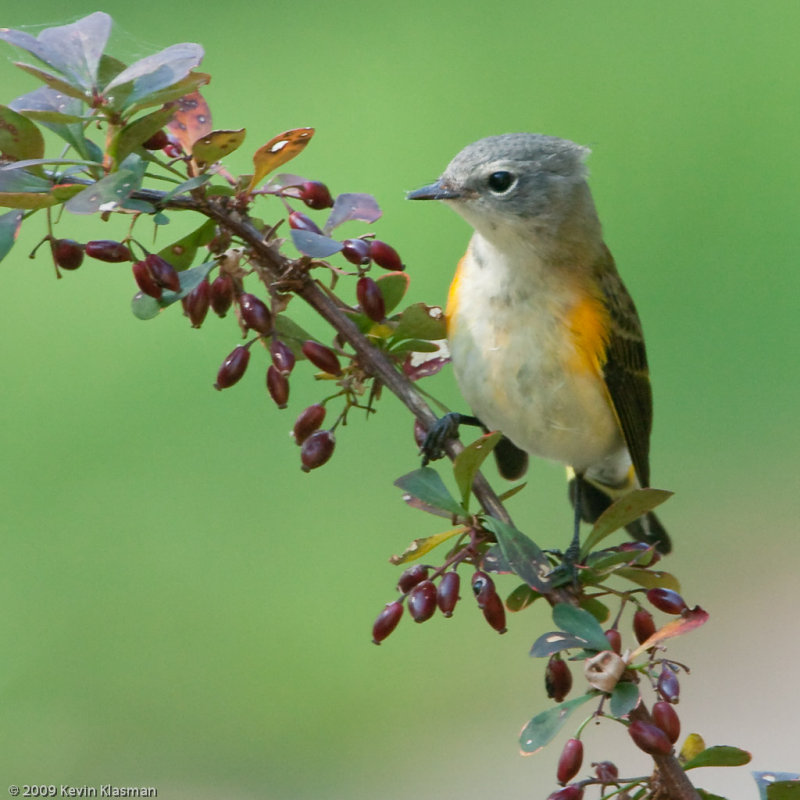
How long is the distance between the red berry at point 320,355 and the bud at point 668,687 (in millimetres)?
660

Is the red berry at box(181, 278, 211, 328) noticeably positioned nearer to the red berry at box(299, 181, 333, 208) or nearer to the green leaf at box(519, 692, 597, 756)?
the red berry at box(299, 181, 333, 208)

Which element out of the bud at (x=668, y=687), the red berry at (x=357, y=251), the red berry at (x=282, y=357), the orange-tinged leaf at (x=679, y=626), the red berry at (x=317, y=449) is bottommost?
the bud at (x=668, y=687)

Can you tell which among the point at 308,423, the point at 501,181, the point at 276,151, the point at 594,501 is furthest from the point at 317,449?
the point at 594,501

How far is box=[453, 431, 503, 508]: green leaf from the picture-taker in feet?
5.53

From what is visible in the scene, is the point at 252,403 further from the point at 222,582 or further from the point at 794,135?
the point at 794,135

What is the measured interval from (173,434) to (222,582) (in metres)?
0.87

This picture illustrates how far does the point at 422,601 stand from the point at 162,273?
0.59 m

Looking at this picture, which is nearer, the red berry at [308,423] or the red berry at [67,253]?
the red berry at [67,253]

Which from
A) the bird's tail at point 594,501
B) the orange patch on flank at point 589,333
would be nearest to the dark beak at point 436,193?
the orange patch on flank at point 589,333

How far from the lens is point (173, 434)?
19.9 ft

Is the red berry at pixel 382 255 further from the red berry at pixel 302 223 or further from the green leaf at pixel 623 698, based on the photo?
the green leaf at pixel 623 698

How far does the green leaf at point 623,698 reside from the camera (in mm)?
1508

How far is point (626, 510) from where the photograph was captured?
5.77 ft

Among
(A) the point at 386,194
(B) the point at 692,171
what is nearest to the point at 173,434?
(A) the point at 386,194
